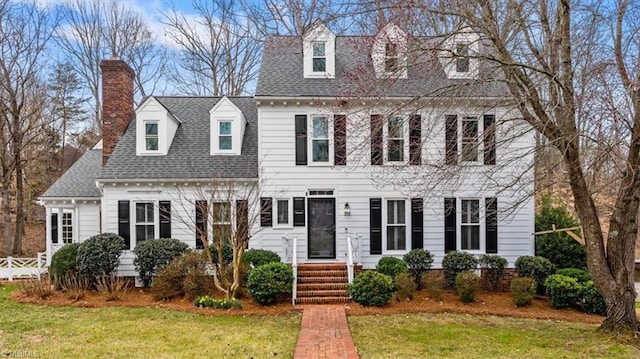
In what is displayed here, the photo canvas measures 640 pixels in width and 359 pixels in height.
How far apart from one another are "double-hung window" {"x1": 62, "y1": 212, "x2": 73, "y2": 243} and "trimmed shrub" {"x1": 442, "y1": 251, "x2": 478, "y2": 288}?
13.2m

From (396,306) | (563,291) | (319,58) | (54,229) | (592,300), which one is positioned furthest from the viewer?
(54,229)

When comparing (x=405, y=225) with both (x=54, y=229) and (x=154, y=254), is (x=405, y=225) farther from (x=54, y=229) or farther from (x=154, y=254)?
(x=54, y=229)

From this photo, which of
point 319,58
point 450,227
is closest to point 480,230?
point 450,227

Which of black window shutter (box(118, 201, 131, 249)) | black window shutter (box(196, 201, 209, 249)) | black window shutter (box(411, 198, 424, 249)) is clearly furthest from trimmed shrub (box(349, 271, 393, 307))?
black window shutter (box(118, 201, 131, 249))

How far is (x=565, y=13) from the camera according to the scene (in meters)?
7.67

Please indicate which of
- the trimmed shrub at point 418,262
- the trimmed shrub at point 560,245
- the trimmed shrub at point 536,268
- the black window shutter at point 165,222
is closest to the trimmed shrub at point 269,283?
the trimmed shrub at point 418,262

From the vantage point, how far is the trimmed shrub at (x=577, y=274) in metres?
11.4

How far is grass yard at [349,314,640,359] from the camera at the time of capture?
7.25 metres

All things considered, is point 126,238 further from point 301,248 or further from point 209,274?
point 301,248

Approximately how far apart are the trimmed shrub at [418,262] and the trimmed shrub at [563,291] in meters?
3.18

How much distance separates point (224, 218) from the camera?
501 inches

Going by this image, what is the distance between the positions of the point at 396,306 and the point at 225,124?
7.94m

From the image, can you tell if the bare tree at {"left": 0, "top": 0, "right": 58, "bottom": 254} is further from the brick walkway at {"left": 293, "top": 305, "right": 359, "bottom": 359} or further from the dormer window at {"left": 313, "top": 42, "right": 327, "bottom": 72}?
the brick walkway at {"left": 293, "top": 305, "right": 359, "bottom": 359}

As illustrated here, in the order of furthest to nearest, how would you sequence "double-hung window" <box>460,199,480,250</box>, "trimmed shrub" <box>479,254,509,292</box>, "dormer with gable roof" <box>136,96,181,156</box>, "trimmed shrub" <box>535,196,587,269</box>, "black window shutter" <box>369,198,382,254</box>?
"dormer with gable roof" <box>136,96,181,156</box> → "double-hung window" <box>460,199,480,250</box> → "black window shutter" <box>369,198,382,254</box> → "trimmed shrub" <box>535,196,587,269</box> → "trimmed shrub" <box>479,254,509,292</box>
